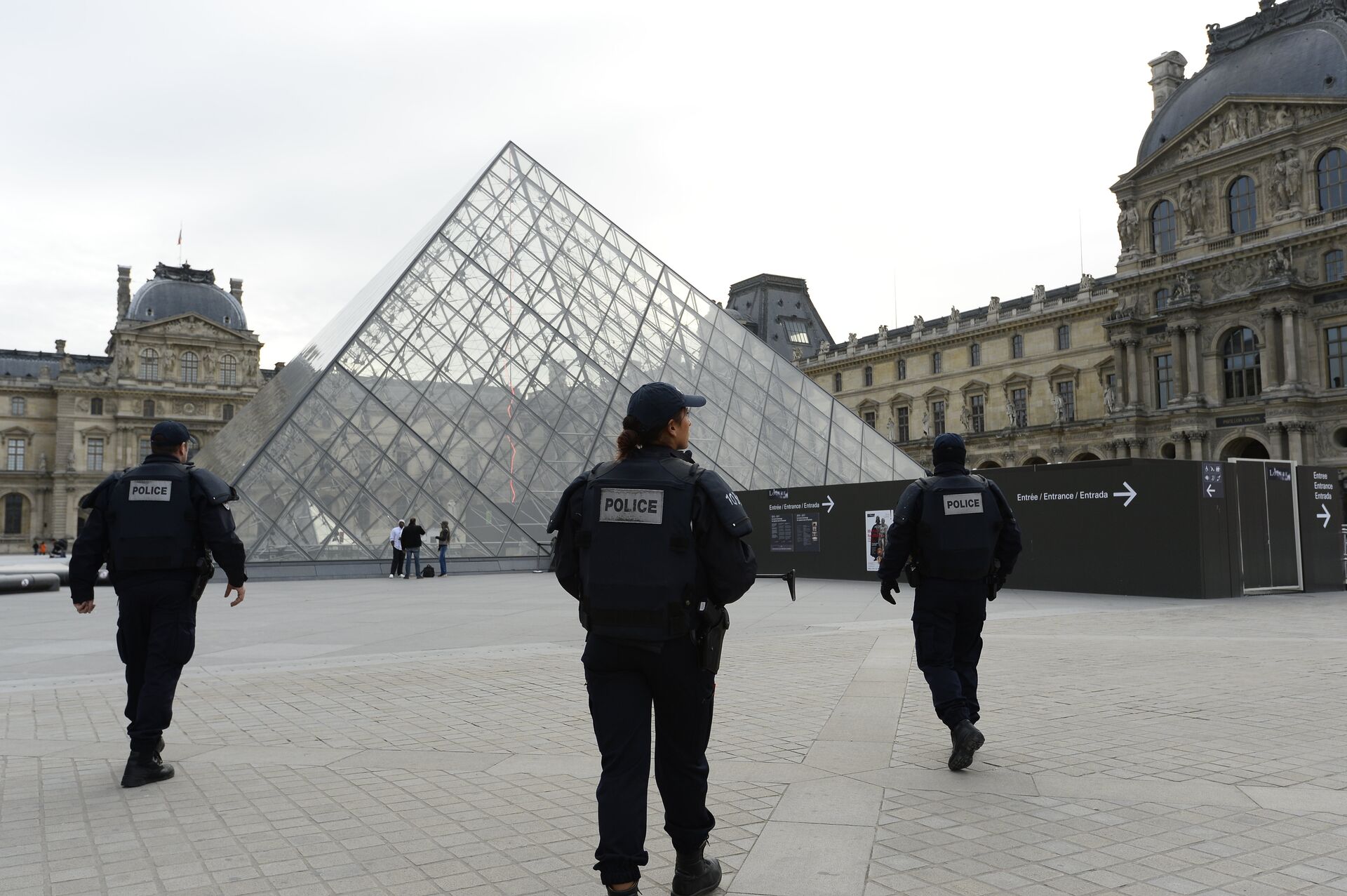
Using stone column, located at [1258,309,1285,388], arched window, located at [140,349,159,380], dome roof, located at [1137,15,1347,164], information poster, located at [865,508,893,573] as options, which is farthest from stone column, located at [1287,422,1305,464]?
arched window, located at [140,349,159,380]

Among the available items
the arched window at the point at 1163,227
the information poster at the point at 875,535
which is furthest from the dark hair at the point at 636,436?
the arched window at the point at 1163,227

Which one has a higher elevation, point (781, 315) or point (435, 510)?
point (781, 315)

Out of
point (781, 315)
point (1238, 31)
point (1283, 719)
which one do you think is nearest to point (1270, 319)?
point (1238, 31)

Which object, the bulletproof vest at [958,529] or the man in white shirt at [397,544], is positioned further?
the man in white shirt at [397,544]

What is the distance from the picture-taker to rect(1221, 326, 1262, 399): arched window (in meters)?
42.8

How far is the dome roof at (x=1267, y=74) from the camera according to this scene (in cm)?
4050

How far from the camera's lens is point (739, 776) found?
454 centimetres

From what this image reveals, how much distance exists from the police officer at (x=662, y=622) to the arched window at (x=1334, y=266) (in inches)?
1777

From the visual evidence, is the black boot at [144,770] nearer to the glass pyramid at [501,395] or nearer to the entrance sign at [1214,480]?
the glass pyramid at [501,395]

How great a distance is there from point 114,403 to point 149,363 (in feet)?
12.2

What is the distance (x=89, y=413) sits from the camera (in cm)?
7281

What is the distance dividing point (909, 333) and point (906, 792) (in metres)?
60.7

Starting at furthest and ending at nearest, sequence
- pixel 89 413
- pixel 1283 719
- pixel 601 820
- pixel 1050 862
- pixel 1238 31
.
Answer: pixel 89 413, pixel 1238 31, pixel 1283 719, pixel 1050 862, pixel 601 820

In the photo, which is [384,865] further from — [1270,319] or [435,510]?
[1270,319]
